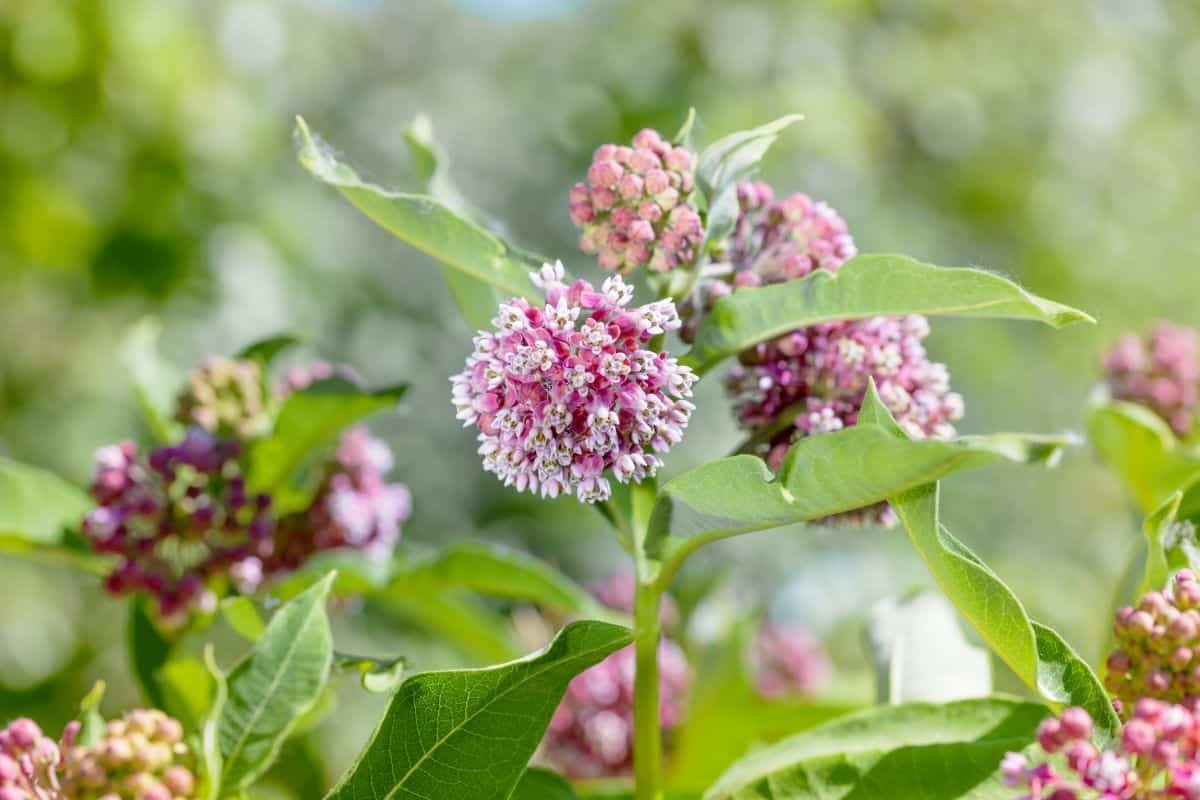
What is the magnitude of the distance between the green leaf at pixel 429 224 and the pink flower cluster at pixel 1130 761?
54 cm

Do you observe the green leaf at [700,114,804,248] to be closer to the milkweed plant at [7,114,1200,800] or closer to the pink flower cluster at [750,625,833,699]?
the milkweed plant at [7,114,1200,800]

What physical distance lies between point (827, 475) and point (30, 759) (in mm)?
690

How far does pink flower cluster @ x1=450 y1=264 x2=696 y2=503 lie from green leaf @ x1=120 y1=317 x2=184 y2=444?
879 millimetres

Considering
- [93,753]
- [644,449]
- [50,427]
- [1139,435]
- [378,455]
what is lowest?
[50,427]

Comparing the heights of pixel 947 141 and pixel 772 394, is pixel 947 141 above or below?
above

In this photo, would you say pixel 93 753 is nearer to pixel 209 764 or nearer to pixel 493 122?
pixel 209 764

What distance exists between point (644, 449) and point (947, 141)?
20.0 ft

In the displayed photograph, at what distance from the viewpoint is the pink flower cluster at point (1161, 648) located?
3.17 feet

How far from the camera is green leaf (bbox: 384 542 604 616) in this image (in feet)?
5.15

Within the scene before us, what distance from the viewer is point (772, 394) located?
3.94 feet

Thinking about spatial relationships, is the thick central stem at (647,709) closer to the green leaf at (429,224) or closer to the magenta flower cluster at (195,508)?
the green leaf at (429,224)

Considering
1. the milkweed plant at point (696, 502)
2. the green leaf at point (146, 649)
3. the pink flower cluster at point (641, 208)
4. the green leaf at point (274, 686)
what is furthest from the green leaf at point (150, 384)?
the pink flower cluster at point (641, 208)

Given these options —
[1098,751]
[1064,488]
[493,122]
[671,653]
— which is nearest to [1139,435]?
[1098,751]

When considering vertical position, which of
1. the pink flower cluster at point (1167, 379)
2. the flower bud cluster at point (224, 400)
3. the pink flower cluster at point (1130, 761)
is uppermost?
the pink flower cluster at point (1167, 379)
